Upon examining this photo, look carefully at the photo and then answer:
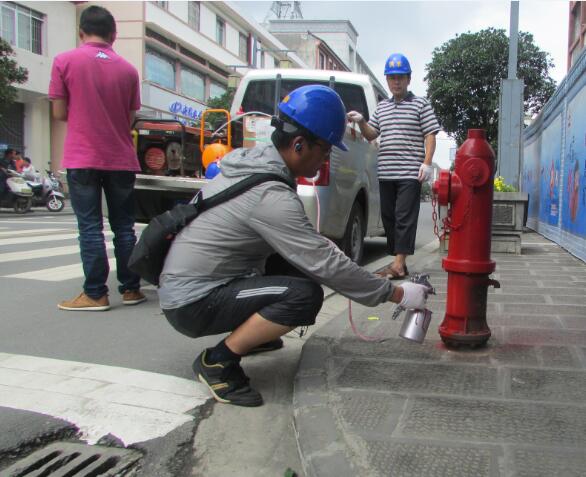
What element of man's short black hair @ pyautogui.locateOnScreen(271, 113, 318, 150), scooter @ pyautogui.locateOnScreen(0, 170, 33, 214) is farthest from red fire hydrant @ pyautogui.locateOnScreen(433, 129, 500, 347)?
scooter @ pyautogui.locateOnScreen(0, 170, 33, 214)

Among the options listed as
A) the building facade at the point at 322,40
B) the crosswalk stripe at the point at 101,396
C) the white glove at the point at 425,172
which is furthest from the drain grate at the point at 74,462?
the building facade at the point at 322,40

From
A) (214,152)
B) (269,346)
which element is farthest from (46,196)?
(269,346)

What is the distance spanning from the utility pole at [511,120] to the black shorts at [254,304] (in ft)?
31.6

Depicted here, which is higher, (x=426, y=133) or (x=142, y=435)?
(x=426, y=133)

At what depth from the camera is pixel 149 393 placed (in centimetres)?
267

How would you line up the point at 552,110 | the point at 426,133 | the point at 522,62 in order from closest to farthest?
the point at 426,133
the point at 552,110
the point at 522,62

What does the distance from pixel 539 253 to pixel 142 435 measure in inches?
263

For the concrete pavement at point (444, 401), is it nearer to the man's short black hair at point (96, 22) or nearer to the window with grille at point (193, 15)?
the man's short black hair at point (96, 22)

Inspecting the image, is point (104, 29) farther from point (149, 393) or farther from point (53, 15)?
point (53, 15)

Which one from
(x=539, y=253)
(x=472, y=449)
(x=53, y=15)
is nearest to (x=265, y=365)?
(x=472, y=449)

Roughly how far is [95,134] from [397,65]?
2.46 metres

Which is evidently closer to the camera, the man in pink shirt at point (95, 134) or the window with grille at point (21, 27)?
the man in pink shirt at point (95, 134)

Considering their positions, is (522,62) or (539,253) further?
(522,62)

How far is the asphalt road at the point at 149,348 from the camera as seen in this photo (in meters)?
2.21
